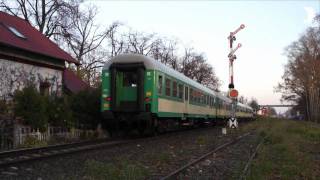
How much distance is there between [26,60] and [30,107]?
299 inches

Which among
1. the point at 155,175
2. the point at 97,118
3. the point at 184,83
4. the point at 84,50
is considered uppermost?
the point at 84,50

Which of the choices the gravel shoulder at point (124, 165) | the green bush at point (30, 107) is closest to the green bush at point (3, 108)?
the green bush at point (30, 107)

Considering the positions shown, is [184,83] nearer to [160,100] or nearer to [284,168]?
[160,100]

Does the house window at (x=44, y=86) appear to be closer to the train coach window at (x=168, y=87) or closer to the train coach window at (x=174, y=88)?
the train coach window at (x=174, y=88)

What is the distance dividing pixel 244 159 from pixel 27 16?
32343 millimetres

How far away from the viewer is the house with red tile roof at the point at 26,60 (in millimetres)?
21828

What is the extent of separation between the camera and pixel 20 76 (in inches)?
903

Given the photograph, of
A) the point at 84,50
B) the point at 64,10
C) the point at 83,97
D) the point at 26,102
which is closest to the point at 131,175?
the point at 26,102

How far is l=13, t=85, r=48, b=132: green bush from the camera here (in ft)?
53.4

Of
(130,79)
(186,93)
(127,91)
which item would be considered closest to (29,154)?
(127,91)

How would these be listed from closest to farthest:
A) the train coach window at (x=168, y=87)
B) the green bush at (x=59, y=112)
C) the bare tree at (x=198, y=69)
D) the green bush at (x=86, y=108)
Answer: the green bush at (x=59, y=112) → the green bush at (x=86, y=108) → the train coach window at (x=168, y=87) → the bare tree at (x=198, y=69)

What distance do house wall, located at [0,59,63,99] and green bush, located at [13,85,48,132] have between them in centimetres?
546

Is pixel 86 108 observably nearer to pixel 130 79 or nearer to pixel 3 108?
pixel 130 79

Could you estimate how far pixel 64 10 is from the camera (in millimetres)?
39438
